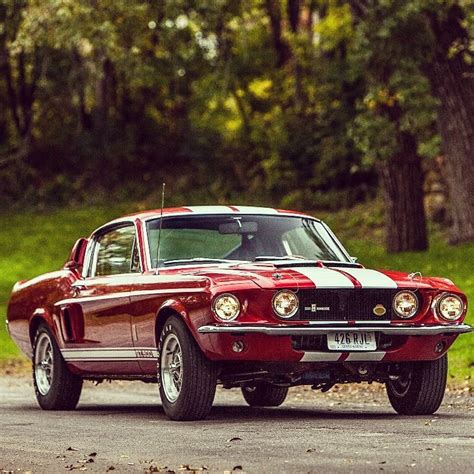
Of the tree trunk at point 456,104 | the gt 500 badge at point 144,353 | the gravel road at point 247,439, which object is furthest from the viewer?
the tree trunk at point 456,104

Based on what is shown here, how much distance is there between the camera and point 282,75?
49219 mm

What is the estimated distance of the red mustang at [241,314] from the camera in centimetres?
1112

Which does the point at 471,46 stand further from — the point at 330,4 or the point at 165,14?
the point at 330,4

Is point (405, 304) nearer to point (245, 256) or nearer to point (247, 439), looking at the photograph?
point (245, 256)

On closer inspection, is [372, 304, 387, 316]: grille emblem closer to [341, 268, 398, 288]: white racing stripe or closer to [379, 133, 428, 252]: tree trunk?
[341, 268, 398, 288]: white racing stripe

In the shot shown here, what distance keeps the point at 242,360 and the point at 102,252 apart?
106 inches

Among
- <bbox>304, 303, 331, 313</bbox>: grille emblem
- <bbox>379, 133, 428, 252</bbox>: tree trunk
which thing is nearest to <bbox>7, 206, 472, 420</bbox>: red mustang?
<bbox>304, 303, 331, 313</bbox>: grille emblem

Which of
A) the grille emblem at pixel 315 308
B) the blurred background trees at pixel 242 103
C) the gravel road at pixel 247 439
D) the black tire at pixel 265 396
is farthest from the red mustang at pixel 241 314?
the blurred background trees at pixel 242 103

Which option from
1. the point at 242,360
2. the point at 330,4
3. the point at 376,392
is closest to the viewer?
the point at 242,360

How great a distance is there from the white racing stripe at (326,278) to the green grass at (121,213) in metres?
4.84

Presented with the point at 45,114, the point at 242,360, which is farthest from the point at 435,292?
the point at 45,114

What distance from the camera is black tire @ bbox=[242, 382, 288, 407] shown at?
13.9 metres

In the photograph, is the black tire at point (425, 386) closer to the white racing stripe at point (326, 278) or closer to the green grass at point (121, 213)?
the white racing stripe at point (326, 278)

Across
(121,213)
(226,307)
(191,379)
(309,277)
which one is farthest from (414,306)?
(121,213)
